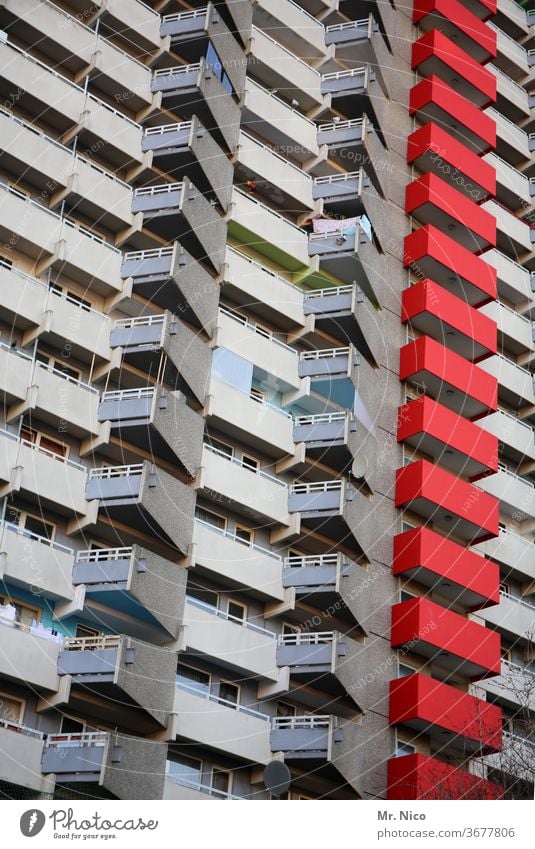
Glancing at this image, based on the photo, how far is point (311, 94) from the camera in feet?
197

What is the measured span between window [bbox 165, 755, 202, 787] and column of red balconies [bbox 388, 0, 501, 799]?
23.6 feet

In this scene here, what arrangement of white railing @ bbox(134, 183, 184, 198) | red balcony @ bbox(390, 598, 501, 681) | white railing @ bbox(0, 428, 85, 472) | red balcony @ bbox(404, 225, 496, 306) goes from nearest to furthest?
white railing @ bbox(0, 428, 85, 472) → red balcony @ bbox(390, 598, 501, 681) → white railing @ bbox(134, 183, 184, 198) → red balcony @ bbox(404, 225, 496, 306)

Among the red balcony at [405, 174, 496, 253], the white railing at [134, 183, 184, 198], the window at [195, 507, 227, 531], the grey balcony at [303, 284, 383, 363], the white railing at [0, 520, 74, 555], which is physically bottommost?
the white railing at [0, 520, 74, 555]

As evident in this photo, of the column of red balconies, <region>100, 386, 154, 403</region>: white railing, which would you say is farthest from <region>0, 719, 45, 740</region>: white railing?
the column of red balconies

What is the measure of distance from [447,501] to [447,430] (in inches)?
123

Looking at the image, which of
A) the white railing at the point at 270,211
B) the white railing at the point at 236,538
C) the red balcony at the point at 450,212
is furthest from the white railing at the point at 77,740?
the red balcony at the point at 450,212

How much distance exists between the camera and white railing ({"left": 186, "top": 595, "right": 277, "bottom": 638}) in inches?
1804

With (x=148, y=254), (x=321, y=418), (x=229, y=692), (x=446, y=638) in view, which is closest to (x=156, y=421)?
(x=148, y=254)

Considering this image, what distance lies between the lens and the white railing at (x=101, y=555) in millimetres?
43562

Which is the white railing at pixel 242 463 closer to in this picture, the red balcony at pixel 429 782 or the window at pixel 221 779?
the window at pixel 221 779

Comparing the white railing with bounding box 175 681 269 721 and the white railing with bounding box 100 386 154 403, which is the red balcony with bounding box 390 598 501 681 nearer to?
the white railing with bounding box 175 681 269 721

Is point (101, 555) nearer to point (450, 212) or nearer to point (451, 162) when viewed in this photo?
point (450, 212)

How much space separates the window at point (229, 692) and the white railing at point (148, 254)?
15.2 m
